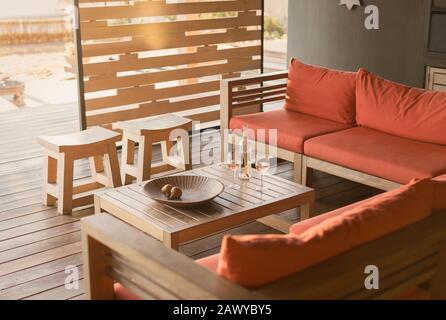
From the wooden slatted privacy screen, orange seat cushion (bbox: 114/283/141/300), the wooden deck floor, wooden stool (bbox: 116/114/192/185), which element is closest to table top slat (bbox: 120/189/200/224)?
the wooden deck floor

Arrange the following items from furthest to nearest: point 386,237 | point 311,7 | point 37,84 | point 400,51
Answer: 1. point 37,84
2. point 311,7
3. point 400,51
4. point 386,237

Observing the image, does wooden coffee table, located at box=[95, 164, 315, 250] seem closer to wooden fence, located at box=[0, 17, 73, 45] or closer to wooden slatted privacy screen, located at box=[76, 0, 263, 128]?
wooden slatted privacy screen, located at box=[76, 0, 263, 128]

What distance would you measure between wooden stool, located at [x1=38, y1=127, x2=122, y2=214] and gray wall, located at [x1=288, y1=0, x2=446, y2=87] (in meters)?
2.46

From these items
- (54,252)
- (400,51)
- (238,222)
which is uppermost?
(400,51)

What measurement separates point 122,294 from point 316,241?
28.8 inches

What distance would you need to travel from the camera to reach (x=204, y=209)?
3238 millimetres

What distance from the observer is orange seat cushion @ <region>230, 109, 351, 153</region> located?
4277mm

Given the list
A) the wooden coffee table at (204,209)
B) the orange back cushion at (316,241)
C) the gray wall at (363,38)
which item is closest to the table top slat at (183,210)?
the wooden coffee table at (204,209)

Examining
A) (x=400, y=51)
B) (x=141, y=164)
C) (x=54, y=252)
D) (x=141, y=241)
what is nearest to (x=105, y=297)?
(x=141, y=241)

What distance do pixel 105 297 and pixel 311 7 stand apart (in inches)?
172

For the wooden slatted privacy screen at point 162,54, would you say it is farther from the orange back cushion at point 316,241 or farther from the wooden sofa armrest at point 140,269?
the orange back cushion at point 316,241
